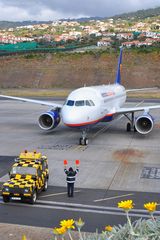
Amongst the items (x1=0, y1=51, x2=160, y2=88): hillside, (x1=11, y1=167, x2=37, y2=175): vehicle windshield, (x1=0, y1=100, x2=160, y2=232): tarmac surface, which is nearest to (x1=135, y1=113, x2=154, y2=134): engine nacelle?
(x1=0, y1=100, x2=160, y2=232): tarmac surface

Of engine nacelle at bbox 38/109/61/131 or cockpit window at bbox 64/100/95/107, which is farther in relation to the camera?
engine nacelle at bbox 38/109/61/131

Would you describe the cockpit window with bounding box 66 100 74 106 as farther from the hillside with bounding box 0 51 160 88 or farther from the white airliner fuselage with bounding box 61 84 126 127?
the hillside with bounding box 0 51 160 88

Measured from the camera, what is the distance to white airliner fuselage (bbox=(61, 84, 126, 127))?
24.9 m

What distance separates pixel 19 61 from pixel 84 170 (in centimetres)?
7779

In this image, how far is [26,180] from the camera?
1575 cm

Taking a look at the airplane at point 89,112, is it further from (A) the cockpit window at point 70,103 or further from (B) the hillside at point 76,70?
(B) the hillside at point 76,70

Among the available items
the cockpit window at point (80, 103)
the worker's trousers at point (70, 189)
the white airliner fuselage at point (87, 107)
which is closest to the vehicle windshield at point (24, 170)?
the worker's trousers at point (70, 189)

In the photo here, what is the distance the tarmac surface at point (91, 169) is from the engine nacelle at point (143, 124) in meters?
0.76

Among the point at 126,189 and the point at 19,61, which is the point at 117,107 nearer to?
the point at 126,189

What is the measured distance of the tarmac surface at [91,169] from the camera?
47.5 ft

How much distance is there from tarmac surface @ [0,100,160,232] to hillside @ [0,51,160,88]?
47908 mm

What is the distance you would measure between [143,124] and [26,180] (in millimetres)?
14597

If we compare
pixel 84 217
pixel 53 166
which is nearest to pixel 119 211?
pixel 84 217

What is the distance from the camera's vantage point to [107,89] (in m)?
31.5
